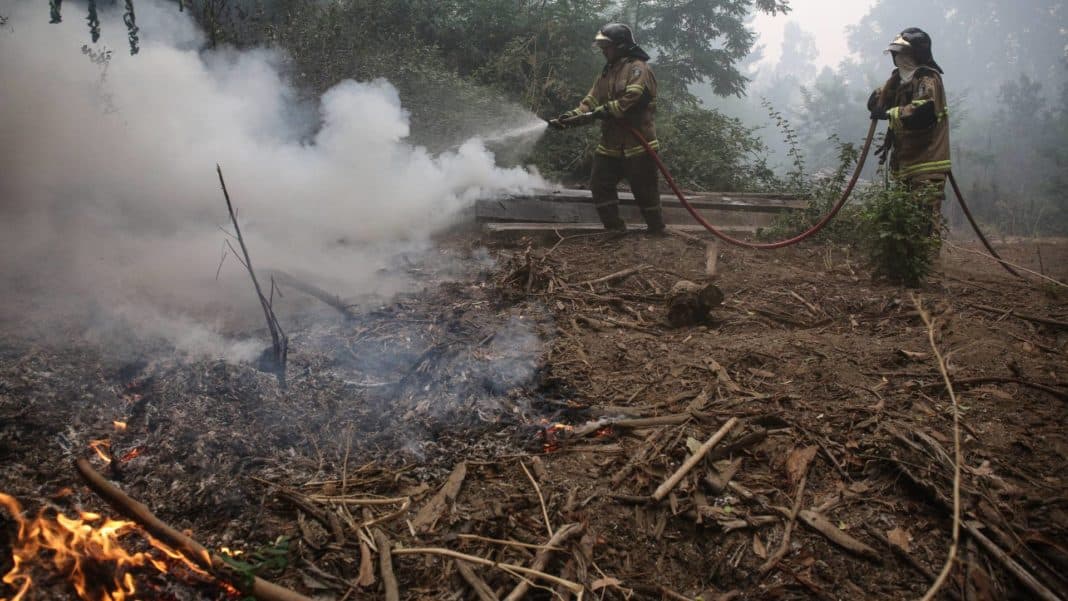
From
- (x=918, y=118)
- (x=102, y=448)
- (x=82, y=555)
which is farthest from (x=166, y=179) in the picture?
(x=918, y=118)

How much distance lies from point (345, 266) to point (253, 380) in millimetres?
2409

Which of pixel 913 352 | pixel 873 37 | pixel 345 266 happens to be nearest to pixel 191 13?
pixel 345 266

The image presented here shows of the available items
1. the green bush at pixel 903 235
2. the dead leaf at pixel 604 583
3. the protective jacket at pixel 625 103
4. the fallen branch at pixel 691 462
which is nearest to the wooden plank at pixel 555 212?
the protective jacket at pixel 625 103

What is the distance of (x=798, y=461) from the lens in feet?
9.27

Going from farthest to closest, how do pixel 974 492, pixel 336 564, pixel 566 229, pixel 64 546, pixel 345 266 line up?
pixel 566 229 → pixel 345 266 → pixel 974 492 → pixel 336 564 → pixel 64 546

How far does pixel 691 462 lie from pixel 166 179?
5.10 meters

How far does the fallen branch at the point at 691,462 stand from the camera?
264cm

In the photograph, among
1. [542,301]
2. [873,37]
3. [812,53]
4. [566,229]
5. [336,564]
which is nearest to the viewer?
[336,564]

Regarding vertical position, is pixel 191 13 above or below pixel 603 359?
above

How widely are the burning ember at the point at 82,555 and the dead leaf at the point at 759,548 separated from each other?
2.08 meters

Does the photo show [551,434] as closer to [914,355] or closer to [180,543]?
[180,543]

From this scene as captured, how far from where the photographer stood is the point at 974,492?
253cm

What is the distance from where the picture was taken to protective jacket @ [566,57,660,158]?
247 inches

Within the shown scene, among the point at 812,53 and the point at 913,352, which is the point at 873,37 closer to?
the point at 812,53
